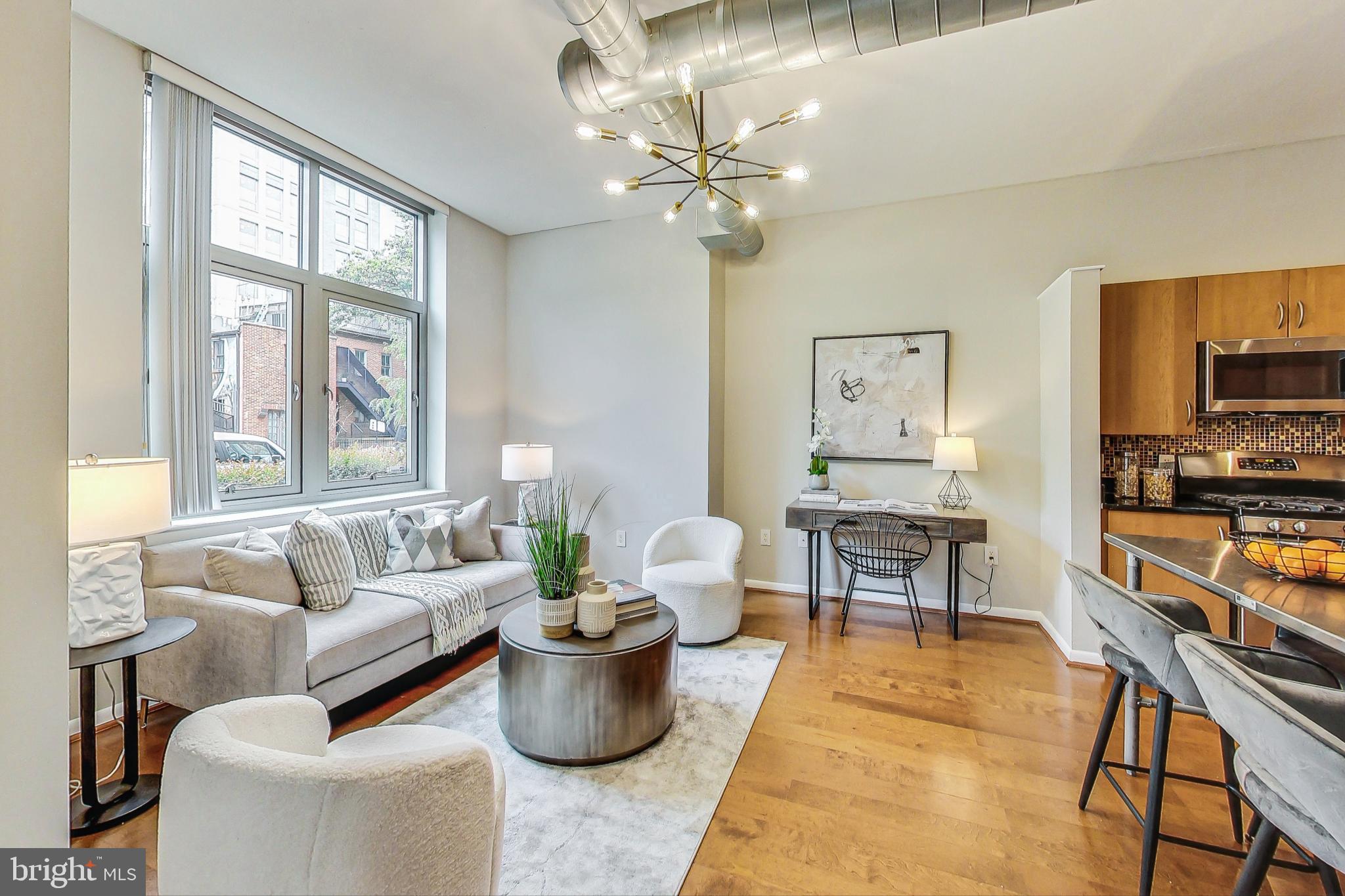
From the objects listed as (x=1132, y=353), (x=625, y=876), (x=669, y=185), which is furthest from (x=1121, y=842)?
(x=669, y=185)

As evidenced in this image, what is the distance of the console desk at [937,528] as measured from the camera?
3.45 metres

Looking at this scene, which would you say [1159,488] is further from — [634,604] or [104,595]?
[104,595]

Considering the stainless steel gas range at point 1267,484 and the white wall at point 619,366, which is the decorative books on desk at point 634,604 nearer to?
the white wall at point 619,366

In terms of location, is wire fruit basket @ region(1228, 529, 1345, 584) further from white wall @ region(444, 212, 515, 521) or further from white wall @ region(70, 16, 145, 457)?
white wall @ region(444, 212, 515, 521)

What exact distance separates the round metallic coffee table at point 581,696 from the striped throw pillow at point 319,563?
1013 millimetres

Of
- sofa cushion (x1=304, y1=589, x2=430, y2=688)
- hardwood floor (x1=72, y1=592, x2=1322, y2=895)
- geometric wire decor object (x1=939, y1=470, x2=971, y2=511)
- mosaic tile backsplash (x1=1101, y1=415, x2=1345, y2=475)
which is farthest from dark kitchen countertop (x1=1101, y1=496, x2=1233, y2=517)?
sofa cushion (x1=304, y1=589, x2=430, y2=688)

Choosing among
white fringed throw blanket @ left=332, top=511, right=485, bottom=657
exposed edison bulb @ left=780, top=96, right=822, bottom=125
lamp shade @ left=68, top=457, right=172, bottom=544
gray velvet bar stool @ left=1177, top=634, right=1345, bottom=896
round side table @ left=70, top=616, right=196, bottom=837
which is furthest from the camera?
white fringed throw blanket @ left=332, top=511, right=485, bottom=657

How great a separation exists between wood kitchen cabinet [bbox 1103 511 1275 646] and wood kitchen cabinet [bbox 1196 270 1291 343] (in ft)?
3.43

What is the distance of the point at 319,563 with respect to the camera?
2.62 m

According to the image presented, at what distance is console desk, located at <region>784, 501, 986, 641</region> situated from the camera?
11.3 feet

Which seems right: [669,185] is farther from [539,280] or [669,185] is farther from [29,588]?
[29,588]

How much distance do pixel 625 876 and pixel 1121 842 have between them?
1.57m

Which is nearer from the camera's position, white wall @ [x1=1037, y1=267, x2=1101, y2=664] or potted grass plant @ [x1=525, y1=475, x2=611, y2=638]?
potted grass plant @ [x1=525, y1=475, x2=611, y2=638]

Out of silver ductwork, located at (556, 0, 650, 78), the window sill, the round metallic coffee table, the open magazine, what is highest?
silver ductwork, located at (556, 0, 650, 78)
